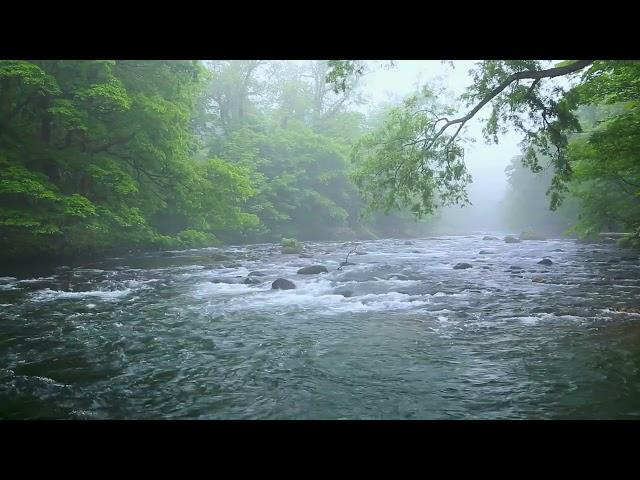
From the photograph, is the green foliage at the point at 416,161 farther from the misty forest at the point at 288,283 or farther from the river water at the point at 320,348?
the river water at the point at 320,348

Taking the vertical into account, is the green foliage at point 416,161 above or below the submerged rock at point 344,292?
above

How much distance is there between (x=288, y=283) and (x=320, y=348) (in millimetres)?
6616

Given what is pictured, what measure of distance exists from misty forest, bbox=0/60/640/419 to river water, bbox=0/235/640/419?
0.05 meters

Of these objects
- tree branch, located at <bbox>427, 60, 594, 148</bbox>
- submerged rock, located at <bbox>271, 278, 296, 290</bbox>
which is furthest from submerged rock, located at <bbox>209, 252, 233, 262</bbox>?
tree branch, located at <bbox>427, 60, 594, 148</bbox>

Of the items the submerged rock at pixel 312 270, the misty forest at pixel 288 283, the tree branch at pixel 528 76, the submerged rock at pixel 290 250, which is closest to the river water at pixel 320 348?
the misty forest at pixel 288 283

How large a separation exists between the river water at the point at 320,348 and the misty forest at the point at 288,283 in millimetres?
49

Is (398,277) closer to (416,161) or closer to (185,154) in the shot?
(416,161)

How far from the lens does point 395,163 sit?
15062 millimetres

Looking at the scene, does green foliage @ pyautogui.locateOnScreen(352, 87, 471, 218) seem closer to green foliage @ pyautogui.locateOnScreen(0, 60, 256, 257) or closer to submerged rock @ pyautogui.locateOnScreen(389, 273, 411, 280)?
submerged rock @ pyautogui.locateOnScreen(389, 273, 411, 280)

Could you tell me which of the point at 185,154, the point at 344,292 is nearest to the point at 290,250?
the point at 185,154

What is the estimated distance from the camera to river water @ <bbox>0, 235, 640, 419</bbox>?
18.4 feet

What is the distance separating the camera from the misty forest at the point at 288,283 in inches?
237

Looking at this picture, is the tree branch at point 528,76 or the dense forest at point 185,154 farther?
the dense forest at point 185,154
